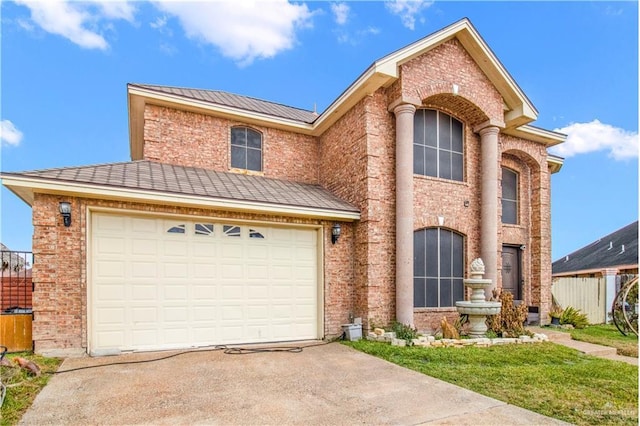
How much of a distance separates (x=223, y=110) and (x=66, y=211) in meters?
4.64

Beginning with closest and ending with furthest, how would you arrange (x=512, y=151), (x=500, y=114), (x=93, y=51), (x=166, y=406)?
(x=166, y=406), (x=500, y=114), (x=512, y=151), (x=93, y=51)

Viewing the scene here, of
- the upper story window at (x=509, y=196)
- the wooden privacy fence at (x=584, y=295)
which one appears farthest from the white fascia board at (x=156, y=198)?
the wooden privacy fence at (x=584, y=295)

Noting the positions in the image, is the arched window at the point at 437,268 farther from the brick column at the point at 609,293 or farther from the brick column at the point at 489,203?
the brick column at the point at 609,293

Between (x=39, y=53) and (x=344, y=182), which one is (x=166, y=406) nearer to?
(x=344, y=182)

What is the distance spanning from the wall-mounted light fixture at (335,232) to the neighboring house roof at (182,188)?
271mm

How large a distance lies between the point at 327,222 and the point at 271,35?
25.1 feet

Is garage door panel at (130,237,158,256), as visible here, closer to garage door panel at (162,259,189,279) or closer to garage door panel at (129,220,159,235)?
garage door panel at (129,220,159,235)

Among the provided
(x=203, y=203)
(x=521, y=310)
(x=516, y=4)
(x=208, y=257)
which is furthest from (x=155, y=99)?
(x=521, y=310)

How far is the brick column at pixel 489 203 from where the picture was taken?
9.97 meters

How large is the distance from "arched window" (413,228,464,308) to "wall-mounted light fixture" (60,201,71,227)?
24.5 ft

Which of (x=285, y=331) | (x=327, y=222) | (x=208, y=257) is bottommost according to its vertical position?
(x=285, y=331)

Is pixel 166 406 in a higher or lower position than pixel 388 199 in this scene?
lower

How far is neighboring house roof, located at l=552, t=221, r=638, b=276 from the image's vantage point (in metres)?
18.9

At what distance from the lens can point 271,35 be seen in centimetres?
1274
